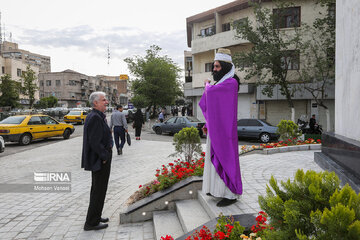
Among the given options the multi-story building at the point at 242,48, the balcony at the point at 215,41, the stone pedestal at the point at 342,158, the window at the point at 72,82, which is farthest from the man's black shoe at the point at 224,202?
the window at the point at 72,82

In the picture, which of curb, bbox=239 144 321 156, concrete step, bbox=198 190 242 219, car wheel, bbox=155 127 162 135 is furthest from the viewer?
car wheel, bbox=155 127 162 135

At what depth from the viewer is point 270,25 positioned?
691 inches

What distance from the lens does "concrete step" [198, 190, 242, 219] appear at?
3405 millimetres

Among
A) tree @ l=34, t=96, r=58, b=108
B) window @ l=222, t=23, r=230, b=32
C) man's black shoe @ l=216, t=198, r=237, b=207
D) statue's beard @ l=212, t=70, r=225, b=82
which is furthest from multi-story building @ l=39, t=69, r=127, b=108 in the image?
man's black shoe @ l=216, t=198, r=237, b=207

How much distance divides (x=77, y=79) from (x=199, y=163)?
260 feet

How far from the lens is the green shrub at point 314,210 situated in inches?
59.1

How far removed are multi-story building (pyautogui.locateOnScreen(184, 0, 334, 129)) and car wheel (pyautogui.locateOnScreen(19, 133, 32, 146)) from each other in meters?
14.2

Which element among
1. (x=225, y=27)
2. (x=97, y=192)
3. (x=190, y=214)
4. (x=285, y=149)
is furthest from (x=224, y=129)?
(x=225, y=27)

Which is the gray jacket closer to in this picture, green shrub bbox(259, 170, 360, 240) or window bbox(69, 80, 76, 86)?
green shrub bbox(259, 170, 360, 240)

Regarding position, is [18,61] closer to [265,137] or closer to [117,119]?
[117,119]

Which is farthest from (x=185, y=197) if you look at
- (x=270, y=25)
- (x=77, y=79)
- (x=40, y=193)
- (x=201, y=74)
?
(x=77, y=79)

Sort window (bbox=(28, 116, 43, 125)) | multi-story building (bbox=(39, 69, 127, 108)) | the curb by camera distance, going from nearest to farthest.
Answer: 1. the curb
2. window (bbox=(28, 116, 43, 125))
3. multi-story building (bbox=(39, 69, 127, 108))

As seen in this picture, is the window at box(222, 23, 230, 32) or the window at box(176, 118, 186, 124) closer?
the window at box(176, 118, 186, 124)

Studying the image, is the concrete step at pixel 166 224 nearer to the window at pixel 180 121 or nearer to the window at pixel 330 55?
the window at pixel 180 121
